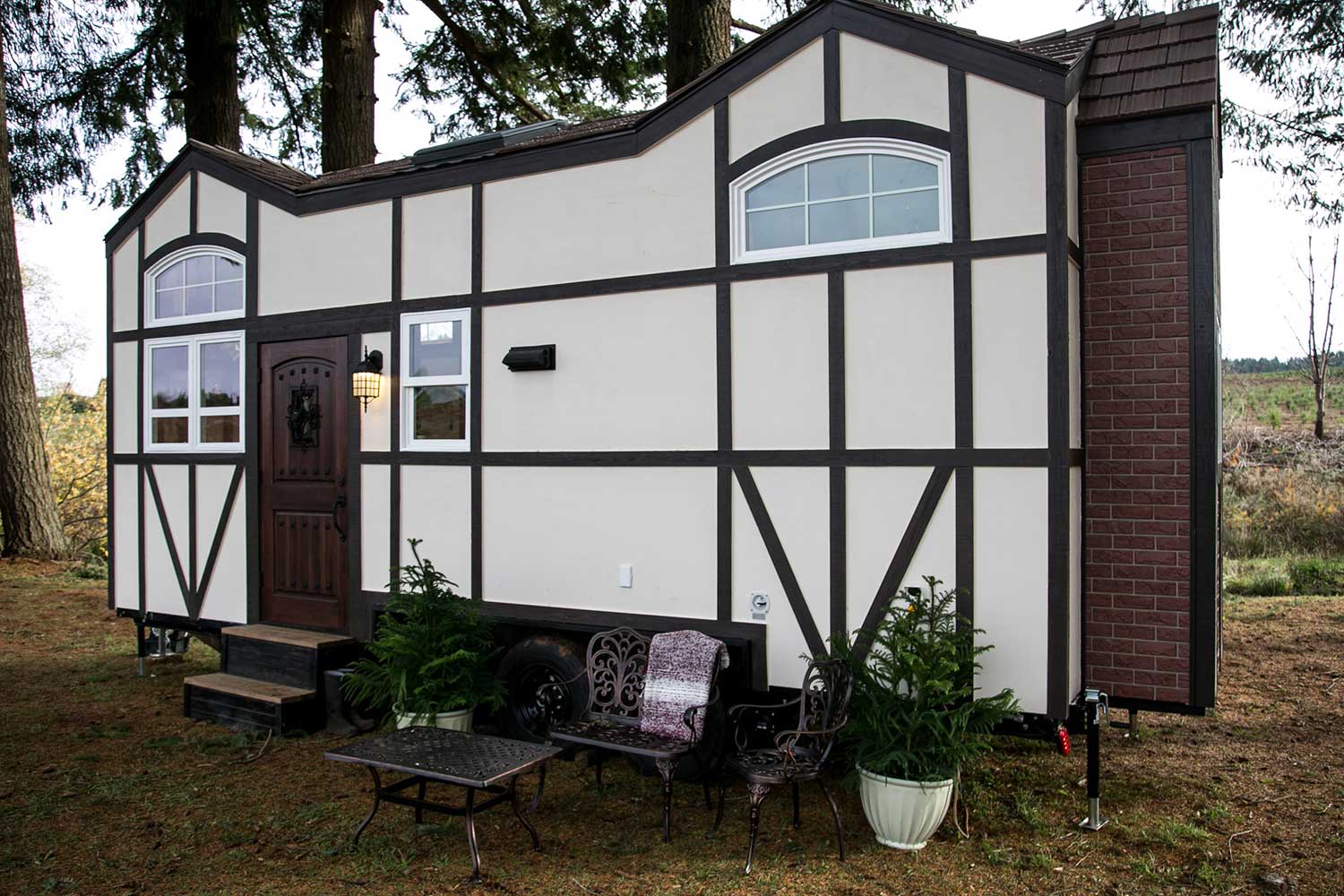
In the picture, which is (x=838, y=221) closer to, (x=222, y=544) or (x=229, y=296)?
(x=229, y=296)

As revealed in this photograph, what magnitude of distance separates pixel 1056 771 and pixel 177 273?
23.4 feet

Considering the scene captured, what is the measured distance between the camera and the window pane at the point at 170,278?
7.79 meters

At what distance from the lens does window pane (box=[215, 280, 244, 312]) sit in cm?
743

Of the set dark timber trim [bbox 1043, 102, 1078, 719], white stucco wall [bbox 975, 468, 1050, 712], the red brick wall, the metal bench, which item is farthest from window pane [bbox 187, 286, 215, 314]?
the red brick wall

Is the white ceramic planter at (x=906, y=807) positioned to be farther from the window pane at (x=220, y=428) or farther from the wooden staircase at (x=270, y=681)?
the window pane at (x=220, y=428)

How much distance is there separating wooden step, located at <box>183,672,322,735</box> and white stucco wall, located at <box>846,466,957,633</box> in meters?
3.61

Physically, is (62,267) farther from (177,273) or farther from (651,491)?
(651,491)

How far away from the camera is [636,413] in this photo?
18.7 feet

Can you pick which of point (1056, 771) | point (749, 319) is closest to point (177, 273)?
point (749, 319)

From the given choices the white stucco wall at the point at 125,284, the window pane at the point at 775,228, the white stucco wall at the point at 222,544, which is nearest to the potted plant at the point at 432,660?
the white stucco wall at the point at 222,544

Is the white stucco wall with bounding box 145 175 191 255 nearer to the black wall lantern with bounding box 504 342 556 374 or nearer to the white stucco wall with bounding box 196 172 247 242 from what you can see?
the white stucco wall with bounding box 196 172 247 242

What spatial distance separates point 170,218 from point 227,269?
0.75 meters

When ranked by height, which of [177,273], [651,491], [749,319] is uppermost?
[177,273]

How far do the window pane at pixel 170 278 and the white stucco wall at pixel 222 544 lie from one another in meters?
1.49
